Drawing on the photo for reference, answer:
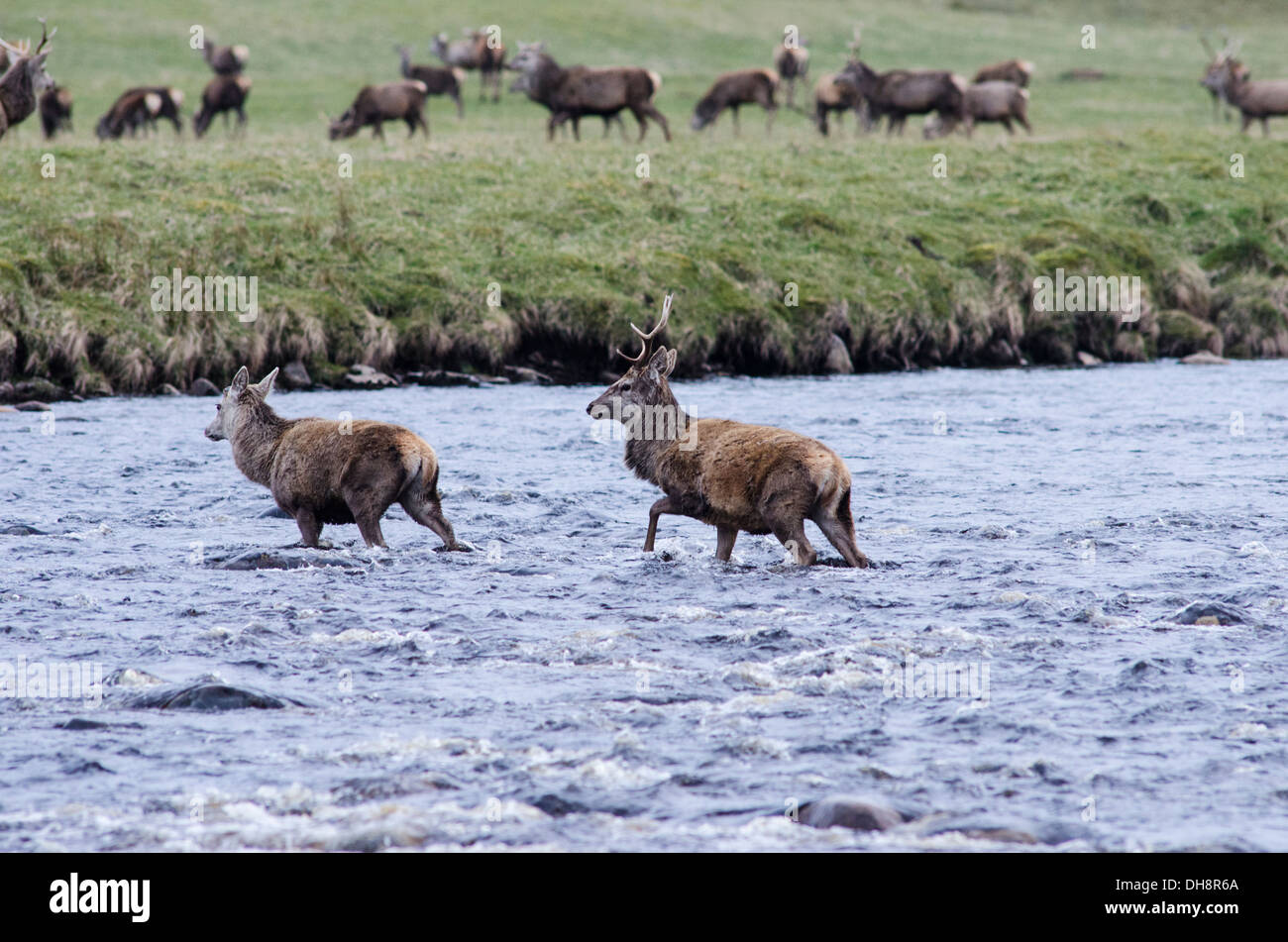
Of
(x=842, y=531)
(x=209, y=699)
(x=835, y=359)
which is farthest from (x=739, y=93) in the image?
(x=209, y=699)

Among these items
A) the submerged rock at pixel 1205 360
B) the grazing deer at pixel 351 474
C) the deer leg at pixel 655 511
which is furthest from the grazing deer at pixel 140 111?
the deer leg at pixel 655 511

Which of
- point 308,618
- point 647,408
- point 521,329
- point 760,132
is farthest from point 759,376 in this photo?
point 760,132

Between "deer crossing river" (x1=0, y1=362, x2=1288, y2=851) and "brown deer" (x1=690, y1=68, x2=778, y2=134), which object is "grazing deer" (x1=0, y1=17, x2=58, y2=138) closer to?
"deer crossing river" (x1=0, y1=362, x2=1288, y2=851)

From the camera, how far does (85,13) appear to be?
229 feet

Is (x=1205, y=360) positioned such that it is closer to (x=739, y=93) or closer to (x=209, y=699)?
(x=209, y=699)

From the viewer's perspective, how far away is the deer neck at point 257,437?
13.4m

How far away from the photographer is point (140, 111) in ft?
139

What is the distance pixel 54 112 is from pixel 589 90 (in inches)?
555

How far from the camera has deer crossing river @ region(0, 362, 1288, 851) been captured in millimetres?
6914

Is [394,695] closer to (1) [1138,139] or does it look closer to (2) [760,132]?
(1) [1138,139]

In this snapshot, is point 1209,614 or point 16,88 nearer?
point 1209,614

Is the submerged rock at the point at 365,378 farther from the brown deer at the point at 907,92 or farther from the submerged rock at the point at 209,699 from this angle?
the brown deer at the point at 907,92

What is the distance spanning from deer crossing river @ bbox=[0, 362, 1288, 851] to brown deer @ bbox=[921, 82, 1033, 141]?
29.3m
